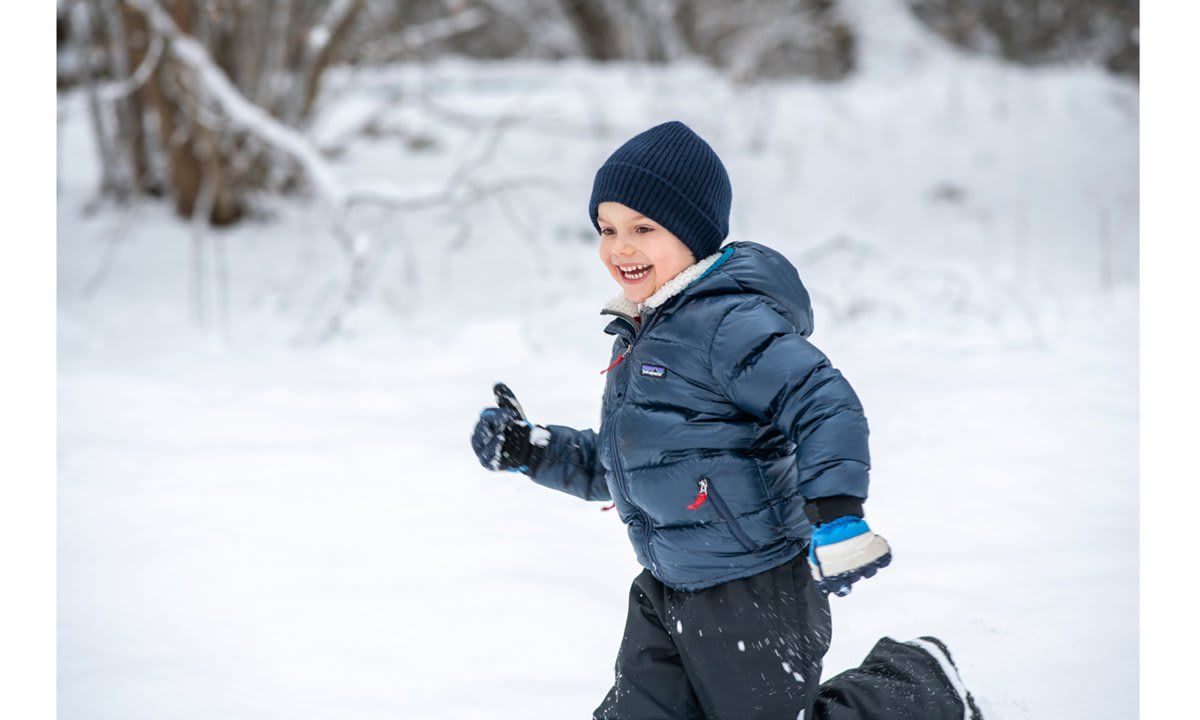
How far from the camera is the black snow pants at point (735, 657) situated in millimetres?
1724

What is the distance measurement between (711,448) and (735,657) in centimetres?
34

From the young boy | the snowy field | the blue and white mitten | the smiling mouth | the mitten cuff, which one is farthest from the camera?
the snowy field

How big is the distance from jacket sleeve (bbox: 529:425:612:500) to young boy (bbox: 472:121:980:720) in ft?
0.30

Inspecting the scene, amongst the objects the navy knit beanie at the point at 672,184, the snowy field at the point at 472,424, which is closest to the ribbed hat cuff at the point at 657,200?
the navy knit beanie at the point at 672,184

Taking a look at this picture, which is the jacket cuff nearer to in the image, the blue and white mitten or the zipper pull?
the blue and white mitten

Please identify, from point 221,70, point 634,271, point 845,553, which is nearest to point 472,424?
point 634,271

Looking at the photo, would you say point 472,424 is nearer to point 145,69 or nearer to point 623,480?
point 623,480

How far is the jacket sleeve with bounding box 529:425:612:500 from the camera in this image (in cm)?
198

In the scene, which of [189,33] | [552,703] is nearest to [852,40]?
[189,33]

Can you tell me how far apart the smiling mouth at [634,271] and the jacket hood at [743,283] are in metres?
0.04

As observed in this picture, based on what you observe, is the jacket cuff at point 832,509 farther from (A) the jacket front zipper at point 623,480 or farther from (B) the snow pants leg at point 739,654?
(A) the jacket front zipper at point 623,480

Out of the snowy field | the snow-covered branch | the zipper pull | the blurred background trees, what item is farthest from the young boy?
the snow-covered branch

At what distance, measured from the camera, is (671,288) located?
181 centimetres
